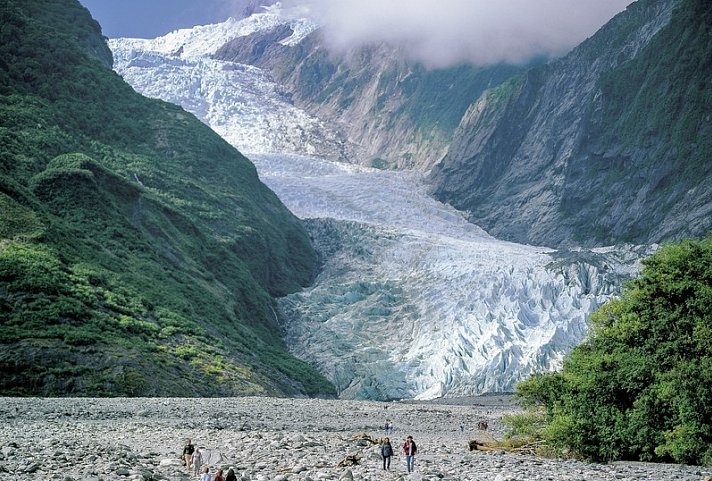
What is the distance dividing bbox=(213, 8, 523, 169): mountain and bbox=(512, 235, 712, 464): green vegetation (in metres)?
111

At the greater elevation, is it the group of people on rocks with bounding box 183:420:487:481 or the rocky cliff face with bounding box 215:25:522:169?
the rocky cliff face with bounding box 215:25:522:169

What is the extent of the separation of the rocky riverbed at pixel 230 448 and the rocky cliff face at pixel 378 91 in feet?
346

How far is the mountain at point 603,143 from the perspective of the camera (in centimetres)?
8438

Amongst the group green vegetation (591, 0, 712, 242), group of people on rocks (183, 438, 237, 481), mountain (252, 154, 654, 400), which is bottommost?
group of people on rocks (183, 438, 237, 481)

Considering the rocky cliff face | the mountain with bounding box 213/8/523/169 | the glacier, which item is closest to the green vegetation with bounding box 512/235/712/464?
the glacier

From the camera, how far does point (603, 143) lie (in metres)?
97.4

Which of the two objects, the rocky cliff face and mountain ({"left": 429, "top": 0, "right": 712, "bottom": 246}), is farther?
the rocky cliff face

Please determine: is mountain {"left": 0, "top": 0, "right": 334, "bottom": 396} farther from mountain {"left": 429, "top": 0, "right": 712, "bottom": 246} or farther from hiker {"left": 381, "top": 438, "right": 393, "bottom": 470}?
mountain {"left": 429, "top": 0, "right": 712, "bottom": 246}

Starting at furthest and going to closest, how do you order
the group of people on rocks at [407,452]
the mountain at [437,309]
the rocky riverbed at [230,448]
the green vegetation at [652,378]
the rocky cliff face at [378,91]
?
the rocky cliff face at [378,91]
the mountain at [437,309]
the green vegetation at [652,378]
the group of people on rocks at [407,452]
the rocky riverbed at [230,448]

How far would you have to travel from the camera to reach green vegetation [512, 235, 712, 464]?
1741cm

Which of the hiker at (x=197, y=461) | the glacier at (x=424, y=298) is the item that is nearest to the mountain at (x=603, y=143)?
the glacier at (x=424, y=298)

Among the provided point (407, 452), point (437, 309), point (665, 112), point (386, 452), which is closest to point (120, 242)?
point (437, 309)

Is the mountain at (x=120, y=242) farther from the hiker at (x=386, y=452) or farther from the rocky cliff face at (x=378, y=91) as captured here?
the rocky cliff face at (x=378, y=91)

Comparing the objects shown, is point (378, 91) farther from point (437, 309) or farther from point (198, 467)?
point (198, 467)
